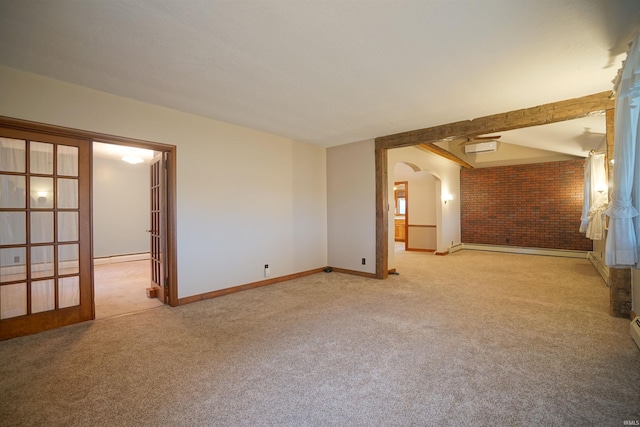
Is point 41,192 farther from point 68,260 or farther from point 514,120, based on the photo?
point 514,120

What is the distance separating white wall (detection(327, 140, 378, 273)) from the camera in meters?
5.05

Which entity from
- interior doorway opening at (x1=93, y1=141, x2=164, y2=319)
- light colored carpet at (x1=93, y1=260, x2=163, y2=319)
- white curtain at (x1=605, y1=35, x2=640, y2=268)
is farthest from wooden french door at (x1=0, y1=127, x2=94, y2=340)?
white curtain at (x1=605, y1=35, x2=640, y2=268)

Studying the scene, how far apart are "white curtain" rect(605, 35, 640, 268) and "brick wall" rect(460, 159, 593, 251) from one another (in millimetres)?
6675

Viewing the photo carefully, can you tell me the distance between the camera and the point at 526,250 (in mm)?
7891

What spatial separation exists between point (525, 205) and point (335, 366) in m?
8.26

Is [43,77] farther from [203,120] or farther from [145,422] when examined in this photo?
[145,422]

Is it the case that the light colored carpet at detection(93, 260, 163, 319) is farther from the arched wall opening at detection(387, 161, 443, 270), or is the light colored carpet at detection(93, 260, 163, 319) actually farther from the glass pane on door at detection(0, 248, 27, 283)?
the arched wall opening at detection(387, 161, 443, 270)

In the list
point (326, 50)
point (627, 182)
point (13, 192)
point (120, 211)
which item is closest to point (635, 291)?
point (627, 182)

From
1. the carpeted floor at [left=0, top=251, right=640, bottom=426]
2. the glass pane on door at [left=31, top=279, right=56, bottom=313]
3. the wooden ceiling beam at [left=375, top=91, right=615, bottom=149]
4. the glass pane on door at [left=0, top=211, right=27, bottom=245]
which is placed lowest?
the carpeted floor at [left=0, top=251, right=640, bottom=426]

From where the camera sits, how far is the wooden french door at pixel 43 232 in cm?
266

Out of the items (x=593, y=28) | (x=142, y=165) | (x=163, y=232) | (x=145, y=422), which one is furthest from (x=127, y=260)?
(x=593, y=28)

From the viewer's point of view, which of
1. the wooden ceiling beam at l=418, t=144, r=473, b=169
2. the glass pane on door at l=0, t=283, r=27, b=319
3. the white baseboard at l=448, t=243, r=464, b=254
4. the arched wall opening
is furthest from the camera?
the arched wall opening

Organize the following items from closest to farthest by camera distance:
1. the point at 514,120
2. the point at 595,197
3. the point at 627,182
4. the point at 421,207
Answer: the point at 627,182, the point at 514,120, the point at 595,197, the point at 421,207

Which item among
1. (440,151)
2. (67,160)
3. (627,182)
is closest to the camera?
(627,182)
